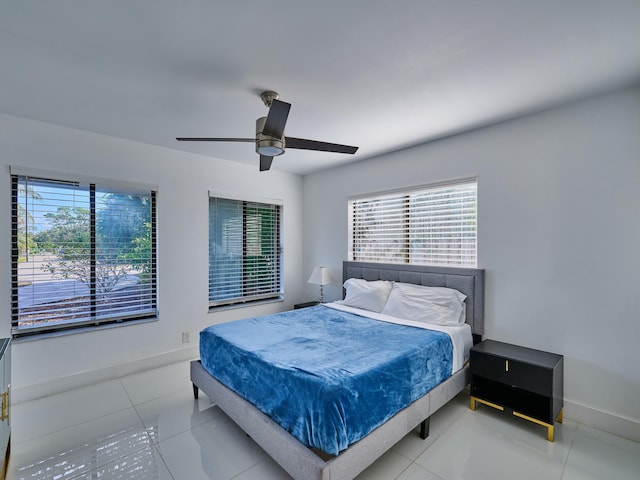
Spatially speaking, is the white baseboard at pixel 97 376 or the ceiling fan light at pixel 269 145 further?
the white baseboard at pixel 97 376

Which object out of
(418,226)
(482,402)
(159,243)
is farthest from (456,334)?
(159,243)

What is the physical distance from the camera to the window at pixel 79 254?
9.38 feet

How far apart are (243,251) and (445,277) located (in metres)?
2.82

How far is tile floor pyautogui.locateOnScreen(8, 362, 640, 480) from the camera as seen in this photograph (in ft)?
6.27

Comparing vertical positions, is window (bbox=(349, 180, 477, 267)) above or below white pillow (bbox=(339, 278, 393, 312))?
above

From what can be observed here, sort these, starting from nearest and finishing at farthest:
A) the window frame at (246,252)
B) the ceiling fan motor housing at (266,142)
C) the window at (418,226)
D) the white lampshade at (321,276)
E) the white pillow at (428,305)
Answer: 1. the ceiling fan motor housing at (266,142)
2. the white pillow at (428,305)
3. the window at (418,226)
4. the window frame at (246,252)
5. the white lampshade at (321,276)

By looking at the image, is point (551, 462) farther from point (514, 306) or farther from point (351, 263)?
point (351, 263)

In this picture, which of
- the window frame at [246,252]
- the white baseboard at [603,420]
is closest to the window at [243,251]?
the window frame at [246,252]

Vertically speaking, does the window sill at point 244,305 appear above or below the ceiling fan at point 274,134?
below

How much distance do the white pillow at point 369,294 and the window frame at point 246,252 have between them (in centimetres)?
143

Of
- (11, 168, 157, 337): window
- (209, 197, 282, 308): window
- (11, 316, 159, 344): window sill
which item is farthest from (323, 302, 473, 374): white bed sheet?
(11, 168, 157, 337): window

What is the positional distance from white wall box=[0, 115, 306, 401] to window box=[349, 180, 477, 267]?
5.11 ft

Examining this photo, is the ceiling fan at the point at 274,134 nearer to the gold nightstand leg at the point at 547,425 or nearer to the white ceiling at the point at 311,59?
the white ceiling at the point at 311,59

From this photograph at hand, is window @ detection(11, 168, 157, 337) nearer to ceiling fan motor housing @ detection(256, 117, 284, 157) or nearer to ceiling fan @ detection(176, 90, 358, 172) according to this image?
ceiling fan @ detection(176, 90, 358, 172)
